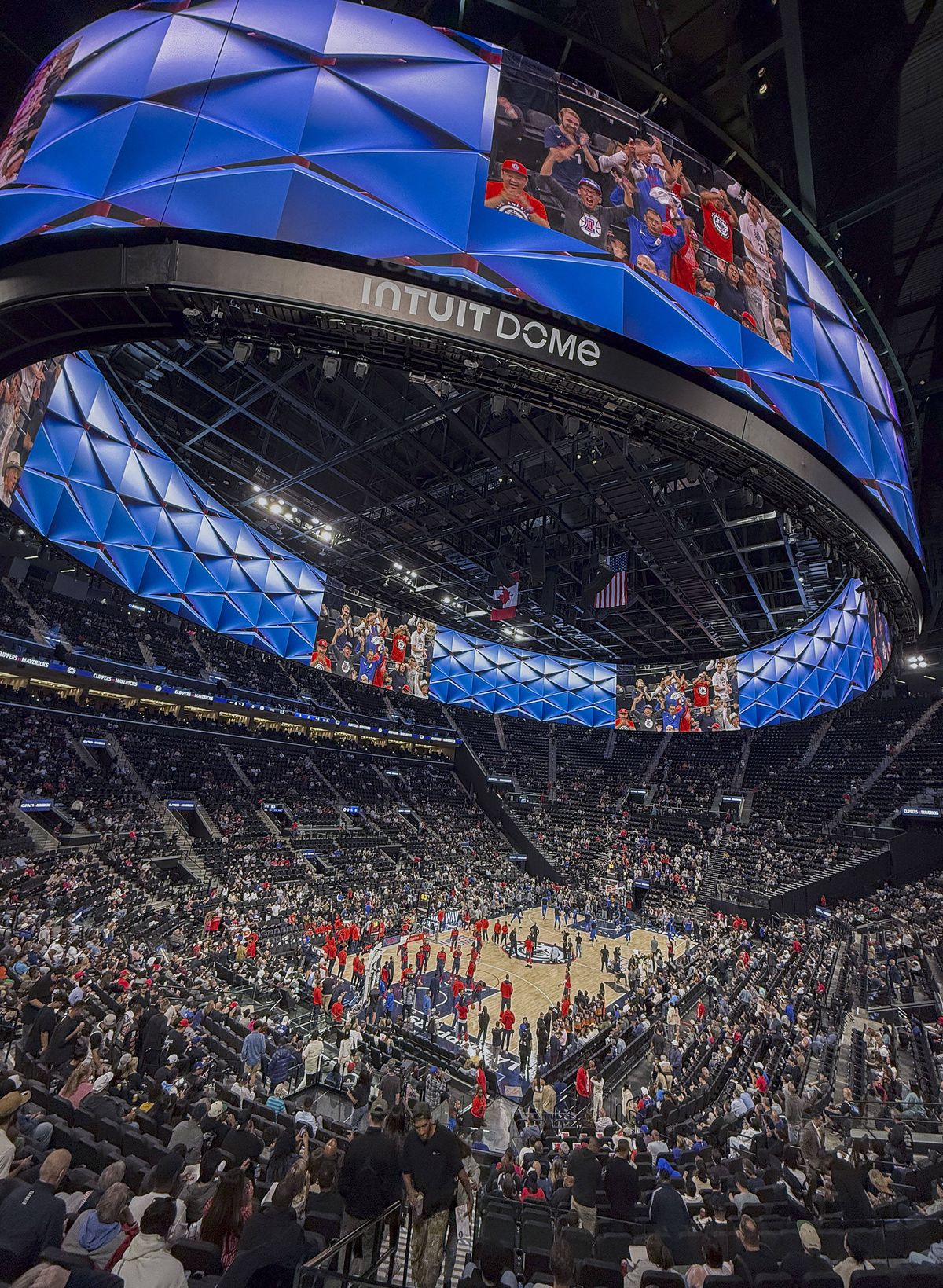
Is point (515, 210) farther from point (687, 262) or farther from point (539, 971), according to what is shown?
point (539, 971)

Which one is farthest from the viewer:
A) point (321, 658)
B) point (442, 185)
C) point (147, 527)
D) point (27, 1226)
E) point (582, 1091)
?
point (321, 658)

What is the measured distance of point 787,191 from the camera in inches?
418

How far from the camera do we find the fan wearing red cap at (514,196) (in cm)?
737

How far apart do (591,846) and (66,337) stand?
123 feet

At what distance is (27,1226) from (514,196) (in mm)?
10577

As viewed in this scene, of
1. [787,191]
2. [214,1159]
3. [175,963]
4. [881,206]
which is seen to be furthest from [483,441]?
[175,963]

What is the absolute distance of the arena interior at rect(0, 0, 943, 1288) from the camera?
218 inches

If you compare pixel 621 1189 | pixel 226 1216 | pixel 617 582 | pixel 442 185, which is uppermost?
pixel 617 582

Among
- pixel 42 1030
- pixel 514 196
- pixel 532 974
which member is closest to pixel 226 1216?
pixel 42 1030

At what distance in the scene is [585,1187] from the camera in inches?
A: 227

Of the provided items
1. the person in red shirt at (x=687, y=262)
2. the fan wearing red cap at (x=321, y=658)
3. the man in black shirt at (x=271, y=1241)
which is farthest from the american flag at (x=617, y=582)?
the man in black shirt at (x=271, y=1241)

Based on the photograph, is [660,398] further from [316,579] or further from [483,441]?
[316,579]

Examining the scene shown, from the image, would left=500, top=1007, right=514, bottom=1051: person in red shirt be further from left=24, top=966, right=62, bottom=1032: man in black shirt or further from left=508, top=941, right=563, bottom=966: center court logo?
left=24, top=966, right=62, bottom=1032: man in black shirt

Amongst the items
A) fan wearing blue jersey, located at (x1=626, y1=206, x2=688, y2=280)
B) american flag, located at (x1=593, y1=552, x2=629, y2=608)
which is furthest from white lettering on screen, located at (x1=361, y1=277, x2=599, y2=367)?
american flag, located at (x1=593, y1=552, x2=629, y2=608)
